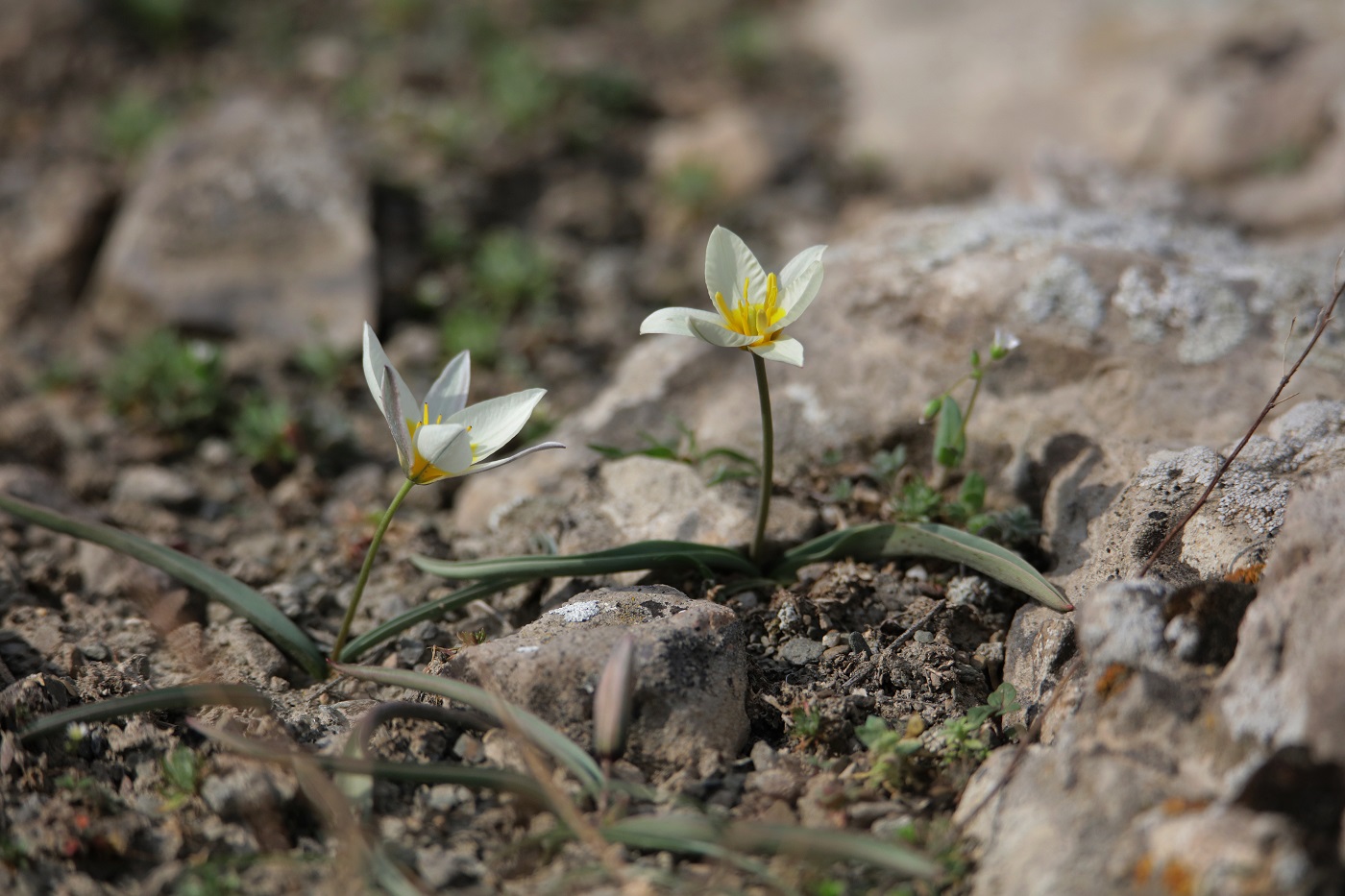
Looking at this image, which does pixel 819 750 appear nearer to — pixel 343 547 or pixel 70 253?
pixel 343 547

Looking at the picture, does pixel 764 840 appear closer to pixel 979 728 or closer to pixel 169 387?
pixel 979 728

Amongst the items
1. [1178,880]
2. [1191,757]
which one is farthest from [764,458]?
[1178,880]

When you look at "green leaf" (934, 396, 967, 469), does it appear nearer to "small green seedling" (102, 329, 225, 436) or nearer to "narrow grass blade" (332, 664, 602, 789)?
"narrow grass blade" (332, 664, 602, 789)

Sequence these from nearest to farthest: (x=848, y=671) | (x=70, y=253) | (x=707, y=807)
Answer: (x=707, y=807)
(x=848, y=671)
(x=70, y=253)

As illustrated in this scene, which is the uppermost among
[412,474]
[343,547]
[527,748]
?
[412,474]

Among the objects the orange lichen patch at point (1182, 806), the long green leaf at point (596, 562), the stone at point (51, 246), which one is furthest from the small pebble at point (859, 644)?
the stone at point (51, 246)

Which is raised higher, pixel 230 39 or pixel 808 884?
pixel 230 39

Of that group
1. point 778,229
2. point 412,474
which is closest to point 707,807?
point 412,474

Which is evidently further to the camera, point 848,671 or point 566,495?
point 566,495
